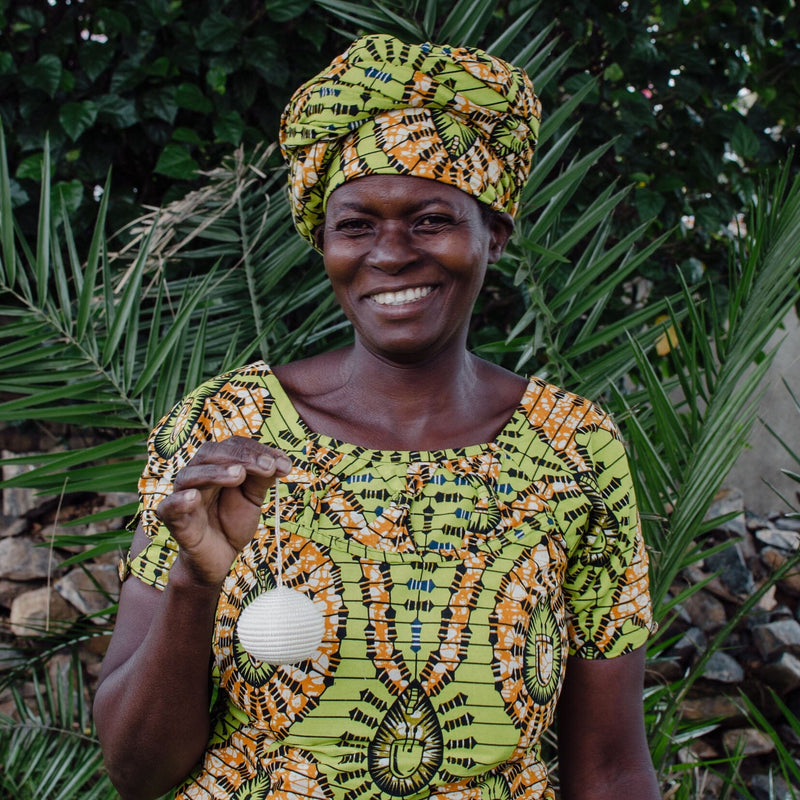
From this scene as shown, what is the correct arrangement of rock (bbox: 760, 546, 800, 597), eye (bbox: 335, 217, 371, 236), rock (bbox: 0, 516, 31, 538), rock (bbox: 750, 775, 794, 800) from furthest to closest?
1. rock (bbox: 760, 546, 800, 597)
2. rock (bbox: 0, 516, 31, 538)
3. rock (bbox: 750, 775, 794, 800)
4. eye (bbox: 335, 217, 371, 236)

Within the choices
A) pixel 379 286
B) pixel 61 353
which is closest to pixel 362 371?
pixel 379 286

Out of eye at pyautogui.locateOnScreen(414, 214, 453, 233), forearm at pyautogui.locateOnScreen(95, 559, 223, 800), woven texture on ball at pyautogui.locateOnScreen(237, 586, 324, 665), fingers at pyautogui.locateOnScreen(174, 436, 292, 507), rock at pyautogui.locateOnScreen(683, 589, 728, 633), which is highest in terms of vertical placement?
eye at pyautogui.locateOnScreen(414, 214, 453, 233)

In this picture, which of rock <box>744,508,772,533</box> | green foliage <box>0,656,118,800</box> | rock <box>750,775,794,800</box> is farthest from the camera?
rock <box>744,508,772,533</box>

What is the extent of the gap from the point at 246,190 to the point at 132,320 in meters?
0.69

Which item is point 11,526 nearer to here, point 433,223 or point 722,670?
point 433,223

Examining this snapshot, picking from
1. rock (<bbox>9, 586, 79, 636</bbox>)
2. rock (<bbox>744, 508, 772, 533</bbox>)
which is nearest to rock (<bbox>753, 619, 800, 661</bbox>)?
rock (<bbox>744, 508, 772, 533</bbox>)

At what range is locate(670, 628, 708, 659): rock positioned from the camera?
3352 mm

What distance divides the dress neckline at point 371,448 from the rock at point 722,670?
6.94ft

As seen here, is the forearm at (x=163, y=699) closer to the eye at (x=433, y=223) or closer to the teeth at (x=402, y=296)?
the teeth at (x=402, y=296)

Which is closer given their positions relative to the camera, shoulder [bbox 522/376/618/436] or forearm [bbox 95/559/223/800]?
forearm [bbox 95/559/223/800]

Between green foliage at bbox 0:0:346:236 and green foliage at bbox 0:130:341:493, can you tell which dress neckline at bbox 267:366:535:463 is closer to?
green foliage at bbox 0:130:341:493

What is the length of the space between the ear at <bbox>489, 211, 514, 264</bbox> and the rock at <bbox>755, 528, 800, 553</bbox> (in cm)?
260

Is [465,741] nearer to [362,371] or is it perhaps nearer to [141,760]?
[141,760]

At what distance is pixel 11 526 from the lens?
10.6ft
